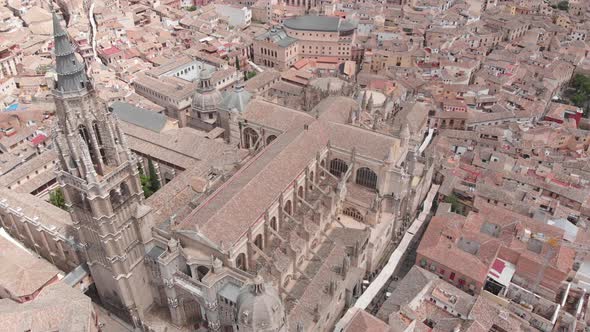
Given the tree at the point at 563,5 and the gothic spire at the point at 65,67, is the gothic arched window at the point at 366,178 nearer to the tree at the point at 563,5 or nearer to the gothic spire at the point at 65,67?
the gothic spire at the point at 65,67

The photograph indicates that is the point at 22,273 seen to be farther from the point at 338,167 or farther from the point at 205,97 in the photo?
the point at 338,167

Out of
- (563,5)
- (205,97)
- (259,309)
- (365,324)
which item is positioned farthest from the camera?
(563,5)

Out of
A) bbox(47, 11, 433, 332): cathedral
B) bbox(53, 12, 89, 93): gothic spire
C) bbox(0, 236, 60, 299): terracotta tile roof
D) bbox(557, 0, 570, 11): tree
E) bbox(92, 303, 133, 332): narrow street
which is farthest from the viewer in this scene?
bbox(557, 0, 570, 11): tree

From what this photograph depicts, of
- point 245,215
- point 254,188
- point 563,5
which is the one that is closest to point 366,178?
point 254,188

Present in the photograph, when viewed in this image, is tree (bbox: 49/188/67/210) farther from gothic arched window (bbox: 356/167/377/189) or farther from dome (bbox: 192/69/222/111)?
gothic arched window (bbox: 356/167/377/189)

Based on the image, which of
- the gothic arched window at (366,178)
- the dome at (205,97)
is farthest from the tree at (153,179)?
the gothic arched window at (366,178)

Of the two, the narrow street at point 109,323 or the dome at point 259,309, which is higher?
the dome at point 259,309

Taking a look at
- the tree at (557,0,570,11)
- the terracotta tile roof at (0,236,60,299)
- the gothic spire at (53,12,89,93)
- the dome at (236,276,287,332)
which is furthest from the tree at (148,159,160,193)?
the tree at (557,0,570,11)

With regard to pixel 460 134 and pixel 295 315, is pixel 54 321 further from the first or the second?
pixel 460 134
